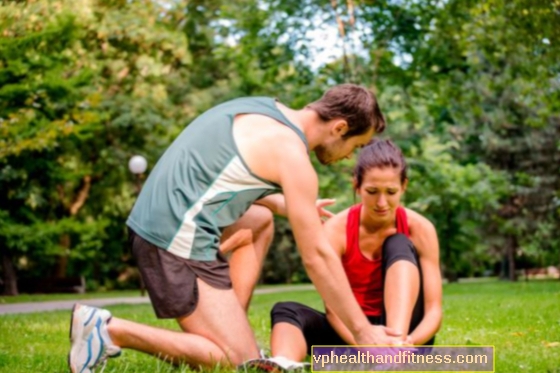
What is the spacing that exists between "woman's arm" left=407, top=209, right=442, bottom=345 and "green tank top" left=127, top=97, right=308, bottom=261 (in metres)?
0.95

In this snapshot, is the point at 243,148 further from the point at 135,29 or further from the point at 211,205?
the point at 135,29

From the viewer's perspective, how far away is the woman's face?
4.42m

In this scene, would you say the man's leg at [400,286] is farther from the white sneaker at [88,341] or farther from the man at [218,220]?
the white sneaker at [88,341]

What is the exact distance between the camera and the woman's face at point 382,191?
4422mm

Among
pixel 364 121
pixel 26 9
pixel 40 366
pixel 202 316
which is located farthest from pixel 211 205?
pixel 26 9

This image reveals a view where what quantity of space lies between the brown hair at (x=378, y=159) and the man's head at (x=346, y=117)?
153 millimetres

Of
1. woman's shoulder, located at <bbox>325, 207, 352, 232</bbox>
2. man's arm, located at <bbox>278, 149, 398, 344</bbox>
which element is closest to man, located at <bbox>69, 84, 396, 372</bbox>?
man's arm, located at <bbox>278, 149, 398, 344</bbox>

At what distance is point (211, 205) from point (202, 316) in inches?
22.2

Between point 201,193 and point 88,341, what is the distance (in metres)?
0.90

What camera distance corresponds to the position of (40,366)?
15.4ft

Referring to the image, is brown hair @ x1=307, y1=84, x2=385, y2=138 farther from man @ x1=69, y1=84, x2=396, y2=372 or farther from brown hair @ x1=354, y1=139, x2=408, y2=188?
brown hair @ x1=354, y1=139, x2=408, y2=188

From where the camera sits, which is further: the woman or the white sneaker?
the woman

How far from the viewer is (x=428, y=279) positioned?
14.6 feet

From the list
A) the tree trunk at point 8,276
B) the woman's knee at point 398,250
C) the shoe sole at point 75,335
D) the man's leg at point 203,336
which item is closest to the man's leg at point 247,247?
the man's leg at point 203,336
